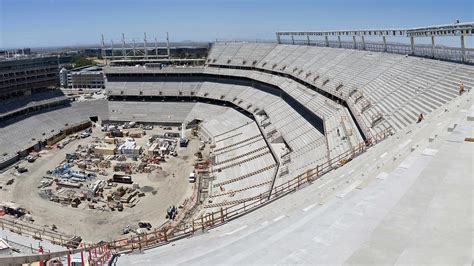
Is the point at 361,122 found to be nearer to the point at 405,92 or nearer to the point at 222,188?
the point at 405,92

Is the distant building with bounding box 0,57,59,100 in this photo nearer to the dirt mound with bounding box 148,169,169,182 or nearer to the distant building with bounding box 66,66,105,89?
the distant building with bounding box 66,66,105,89

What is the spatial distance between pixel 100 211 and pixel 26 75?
3901 cm

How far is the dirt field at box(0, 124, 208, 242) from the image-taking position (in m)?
31.1

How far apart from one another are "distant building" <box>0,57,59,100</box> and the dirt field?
59.6ft

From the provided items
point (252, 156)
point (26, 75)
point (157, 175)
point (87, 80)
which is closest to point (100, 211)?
point (157, 175)

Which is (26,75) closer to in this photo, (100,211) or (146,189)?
(146,189)

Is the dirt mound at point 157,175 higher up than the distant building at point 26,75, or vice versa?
the distant building at point 26,75

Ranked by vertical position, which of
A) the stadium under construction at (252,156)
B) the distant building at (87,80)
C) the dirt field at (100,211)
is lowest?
the dirt field at (100,211)

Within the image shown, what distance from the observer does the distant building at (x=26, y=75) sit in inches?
2331

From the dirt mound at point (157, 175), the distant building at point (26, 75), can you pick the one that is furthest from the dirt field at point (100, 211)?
the distant building at point (26, 75)

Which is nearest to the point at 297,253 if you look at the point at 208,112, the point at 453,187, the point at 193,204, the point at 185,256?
the point at 185,256

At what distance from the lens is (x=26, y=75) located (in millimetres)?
62562

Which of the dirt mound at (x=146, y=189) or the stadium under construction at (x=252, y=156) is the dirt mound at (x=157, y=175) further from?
the dirt mound at (x=146, y=189)

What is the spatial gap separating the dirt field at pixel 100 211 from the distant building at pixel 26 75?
59.6 feet
